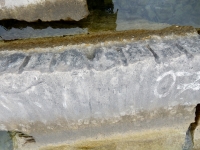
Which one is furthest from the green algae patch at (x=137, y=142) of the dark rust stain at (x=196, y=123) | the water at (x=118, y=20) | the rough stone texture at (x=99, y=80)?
the water at (x=118, y=20)

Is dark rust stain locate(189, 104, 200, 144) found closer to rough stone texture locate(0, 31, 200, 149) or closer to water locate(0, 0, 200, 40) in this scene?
rough stone texture locate(0, 31, 200, 149)

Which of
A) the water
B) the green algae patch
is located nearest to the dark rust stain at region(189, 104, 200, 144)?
the green algae patch

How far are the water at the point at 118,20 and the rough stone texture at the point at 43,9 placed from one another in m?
0.12

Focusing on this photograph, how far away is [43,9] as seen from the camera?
3.37ft

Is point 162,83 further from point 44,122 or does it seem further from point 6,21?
point 6,21

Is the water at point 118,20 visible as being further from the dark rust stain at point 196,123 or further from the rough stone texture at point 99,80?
the dark rust stain at point 196,123

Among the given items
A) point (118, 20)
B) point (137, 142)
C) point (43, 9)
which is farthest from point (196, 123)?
point (43, 9)

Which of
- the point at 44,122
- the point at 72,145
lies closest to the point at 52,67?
the point at 44,122

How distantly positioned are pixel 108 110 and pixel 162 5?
548 mm

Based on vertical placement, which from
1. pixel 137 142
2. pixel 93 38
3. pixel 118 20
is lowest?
pixel 137 142

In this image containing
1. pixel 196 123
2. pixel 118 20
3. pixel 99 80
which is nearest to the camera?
pixel 99 80

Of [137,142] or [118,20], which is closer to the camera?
[118,20]

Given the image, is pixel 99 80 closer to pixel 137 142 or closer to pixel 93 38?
pixel 93 38

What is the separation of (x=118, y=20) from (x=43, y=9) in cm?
35
